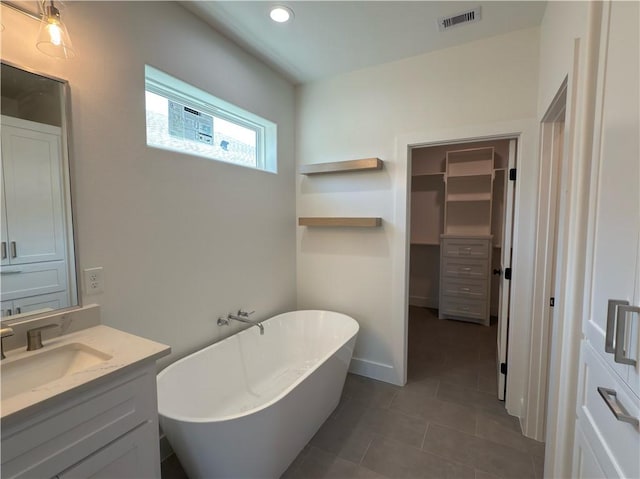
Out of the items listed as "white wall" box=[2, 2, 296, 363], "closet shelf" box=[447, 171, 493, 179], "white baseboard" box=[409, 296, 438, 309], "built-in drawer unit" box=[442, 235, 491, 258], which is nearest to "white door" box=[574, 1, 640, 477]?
"white wall" box=[2, 2, 296, 363]

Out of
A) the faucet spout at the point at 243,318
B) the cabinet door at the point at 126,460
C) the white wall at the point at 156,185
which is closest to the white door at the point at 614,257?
the cabinet door at the point at 126,460

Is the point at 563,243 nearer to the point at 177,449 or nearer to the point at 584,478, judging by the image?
the point at 584,478

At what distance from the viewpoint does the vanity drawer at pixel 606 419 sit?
729mm

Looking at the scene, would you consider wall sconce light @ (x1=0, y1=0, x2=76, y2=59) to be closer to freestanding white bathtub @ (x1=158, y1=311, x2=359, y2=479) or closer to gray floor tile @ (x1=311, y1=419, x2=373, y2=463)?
freestanding white bathtub @ (x1=158, y1=311, x2=359, y2=479)

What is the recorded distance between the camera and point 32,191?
127cm

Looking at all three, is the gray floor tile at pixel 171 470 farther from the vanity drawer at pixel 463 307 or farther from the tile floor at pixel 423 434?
the vanity drawer at pixel 463 307

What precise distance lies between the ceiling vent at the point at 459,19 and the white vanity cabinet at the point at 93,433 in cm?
255

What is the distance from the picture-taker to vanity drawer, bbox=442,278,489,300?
13.1ft

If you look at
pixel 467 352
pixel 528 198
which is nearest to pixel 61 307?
pixel 528 198

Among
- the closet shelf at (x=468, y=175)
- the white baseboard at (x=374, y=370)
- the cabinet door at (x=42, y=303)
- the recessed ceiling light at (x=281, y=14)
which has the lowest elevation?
the white baseboard at (x=374, y=370)

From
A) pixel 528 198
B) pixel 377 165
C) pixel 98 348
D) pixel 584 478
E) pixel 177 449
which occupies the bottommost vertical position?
pixel 177 449

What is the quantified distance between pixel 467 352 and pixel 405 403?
1288mm

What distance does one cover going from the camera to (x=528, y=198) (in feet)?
6.61

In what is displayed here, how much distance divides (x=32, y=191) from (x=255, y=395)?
180cm
